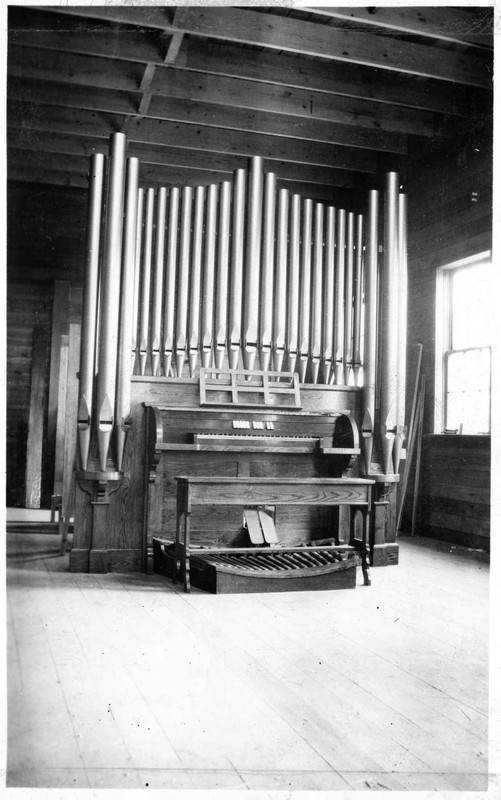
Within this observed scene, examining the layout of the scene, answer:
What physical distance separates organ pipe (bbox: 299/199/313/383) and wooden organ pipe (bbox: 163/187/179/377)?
3.39ft

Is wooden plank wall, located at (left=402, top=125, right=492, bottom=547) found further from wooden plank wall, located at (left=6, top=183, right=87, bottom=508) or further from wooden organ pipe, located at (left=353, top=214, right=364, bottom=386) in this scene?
wooden plank wall, located at (left=6, top=183, right=87, bottom=508)

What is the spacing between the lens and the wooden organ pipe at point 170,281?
5.49m

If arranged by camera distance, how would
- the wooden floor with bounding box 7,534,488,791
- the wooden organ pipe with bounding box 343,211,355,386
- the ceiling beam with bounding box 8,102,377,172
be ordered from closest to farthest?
the wooden floor with bounding box 7,534,488,791, the wooden organ pipe with bounding box 343,211,355,386, the ceiling beam with bounding box 8,102,377,172

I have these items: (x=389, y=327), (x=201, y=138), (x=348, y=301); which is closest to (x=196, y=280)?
(x=348, y=301)

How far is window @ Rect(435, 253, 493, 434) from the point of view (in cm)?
618

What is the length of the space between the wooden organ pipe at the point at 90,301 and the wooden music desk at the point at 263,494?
0.89 m

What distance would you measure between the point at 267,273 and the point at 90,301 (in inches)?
56.4

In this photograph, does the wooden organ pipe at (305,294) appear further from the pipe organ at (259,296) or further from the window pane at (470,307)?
the window pane at (470,307)

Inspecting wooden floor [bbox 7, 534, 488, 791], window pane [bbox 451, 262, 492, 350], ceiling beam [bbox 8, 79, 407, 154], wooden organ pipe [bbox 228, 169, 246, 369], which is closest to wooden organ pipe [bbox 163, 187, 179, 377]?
wooden organ pipe [bbox 228, 169, 246, 369]

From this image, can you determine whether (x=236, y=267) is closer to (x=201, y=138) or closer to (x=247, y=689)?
(x=201, y=138)

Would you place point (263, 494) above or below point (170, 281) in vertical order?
below

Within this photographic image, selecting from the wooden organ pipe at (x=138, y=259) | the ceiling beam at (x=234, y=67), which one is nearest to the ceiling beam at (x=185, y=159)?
the ceiling beam at (x=234, y=67)

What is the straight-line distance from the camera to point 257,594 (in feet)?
14.0

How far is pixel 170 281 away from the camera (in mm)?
5559
